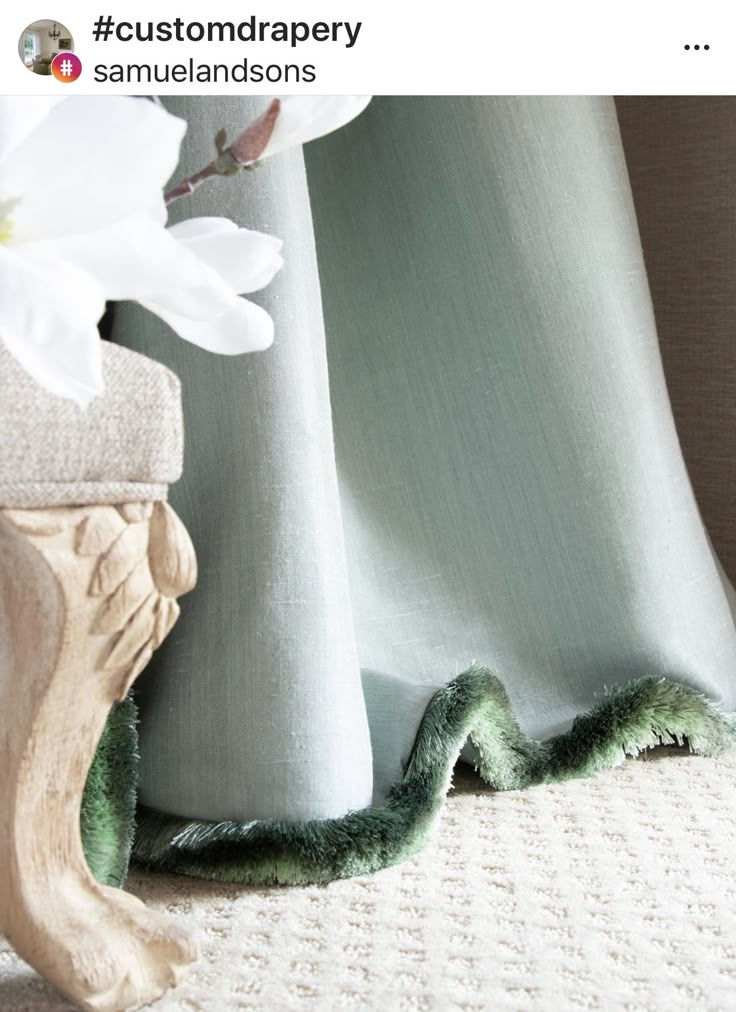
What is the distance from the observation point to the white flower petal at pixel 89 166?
10.8 inches

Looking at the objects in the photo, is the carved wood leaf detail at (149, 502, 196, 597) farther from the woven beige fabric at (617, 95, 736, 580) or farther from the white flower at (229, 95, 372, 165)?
the woven beige fabric at (617, 95, 736, 580)

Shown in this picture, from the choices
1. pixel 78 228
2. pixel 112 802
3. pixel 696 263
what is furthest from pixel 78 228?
pixel 696 263

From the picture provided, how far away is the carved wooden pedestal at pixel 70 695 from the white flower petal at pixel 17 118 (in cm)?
18

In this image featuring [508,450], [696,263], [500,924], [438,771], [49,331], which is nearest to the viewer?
[49,331]

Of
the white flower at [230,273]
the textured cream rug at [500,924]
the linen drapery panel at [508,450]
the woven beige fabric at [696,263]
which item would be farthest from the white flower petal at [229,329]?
the woven beige fabric at [696,263]

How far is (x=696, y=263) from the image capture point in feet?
3.69

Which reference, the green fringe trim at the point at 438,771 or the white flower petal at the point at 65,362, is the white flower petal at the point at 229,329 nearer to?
the white flower petal at the point at 65,362

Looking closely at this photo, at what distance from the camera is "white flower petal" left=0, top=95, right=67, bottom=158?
27cm

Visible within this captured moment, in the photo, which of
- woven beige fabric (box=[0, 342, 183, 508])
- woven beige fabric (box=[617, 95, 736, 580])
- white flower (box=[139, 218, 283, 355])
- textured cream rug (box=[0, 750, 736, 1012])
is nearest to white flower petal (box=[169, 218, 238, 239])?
white flower (box=[139, 218, 283, 355])

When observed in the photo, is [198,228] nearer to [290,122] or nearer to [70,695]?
[290,122]
